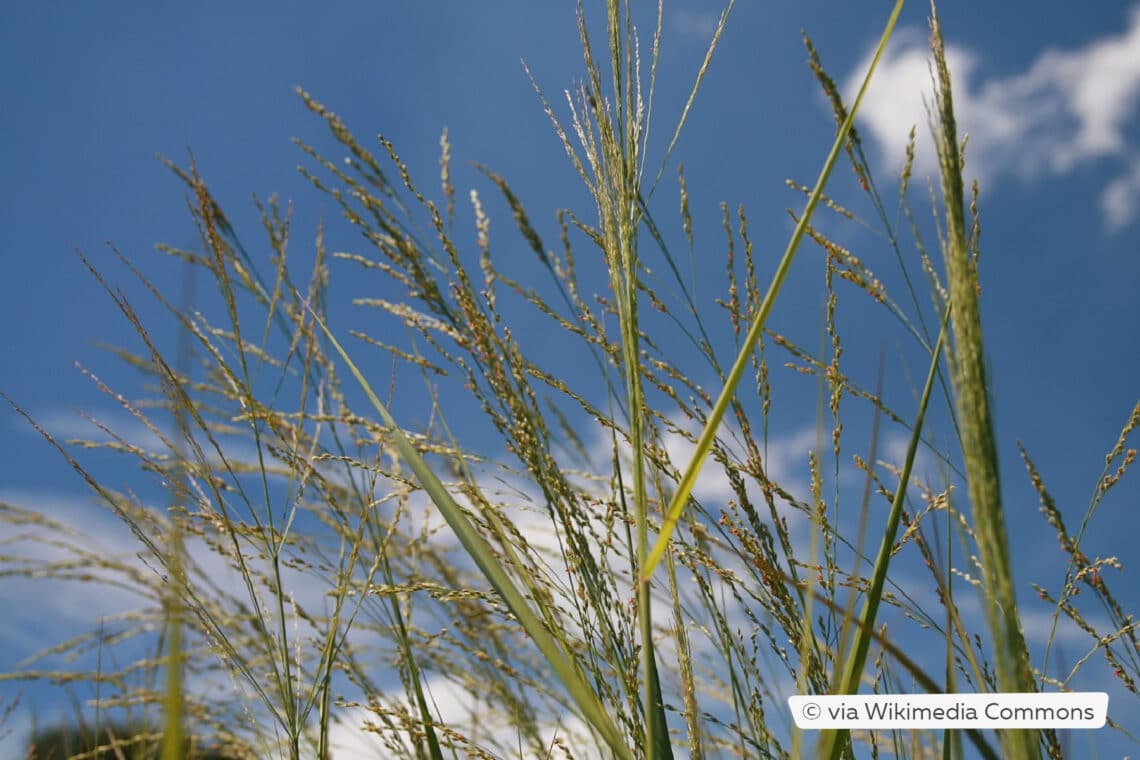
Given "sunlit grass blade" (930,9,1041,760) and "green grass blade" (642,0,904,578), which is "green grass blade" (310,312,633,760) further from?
"sunlit grass blade" (930,9,1041,760)

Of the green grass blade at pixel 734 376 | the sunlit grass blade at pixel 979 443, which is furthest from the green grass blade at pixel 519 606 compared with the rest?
the sunlit grass blade at pixel 979 443

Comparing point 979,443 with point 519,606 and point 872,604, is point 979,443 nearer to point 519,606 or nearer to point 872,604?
point 872,604

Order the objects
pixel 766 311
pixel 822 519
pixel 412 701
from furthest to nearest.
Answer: pixel 412 701 < pixel 822 519 < pixel 766 311

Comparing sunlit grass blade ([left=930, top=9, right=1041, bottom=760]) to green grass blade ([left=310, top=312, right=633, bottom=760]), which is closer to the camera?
sunlit grass blade ([left=930, top=9, right=1041, bottom=760])

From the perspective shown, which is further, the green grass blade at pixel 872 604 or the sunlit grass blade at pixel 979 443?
the green grass blade at pixel 872 604

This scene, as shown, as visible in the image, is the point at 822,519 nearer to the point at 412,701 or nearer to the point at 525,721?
the point at 412,701

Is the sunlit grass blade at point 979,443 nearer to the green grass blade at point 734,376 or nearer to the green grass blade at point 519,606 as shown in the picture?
the green grass blade at point 734,376

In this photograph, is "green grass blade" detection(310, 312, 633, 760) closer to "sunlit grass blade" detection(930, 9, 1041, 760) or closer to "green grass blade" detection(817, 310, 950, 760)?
"green grass blade" detection(817, 310, 950, 760)

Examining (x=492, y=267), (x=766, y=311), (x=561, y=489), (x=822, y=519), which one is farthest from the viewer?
(x=492, y=267)

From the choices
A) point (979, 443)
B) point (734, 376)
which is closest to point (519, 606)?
point (734, 376)

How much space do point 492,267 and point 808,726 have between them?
0.81 metres

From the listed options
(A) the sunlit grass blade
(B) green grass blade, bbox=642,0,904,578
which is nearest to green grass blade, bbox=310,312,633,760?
(B) green grass blade, bbox=642,0,904,578

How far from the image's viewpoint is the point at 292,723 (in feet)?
4.16

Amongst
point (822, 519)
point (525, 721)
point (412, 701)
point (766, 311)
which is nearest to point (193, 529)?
point (412, 701)
